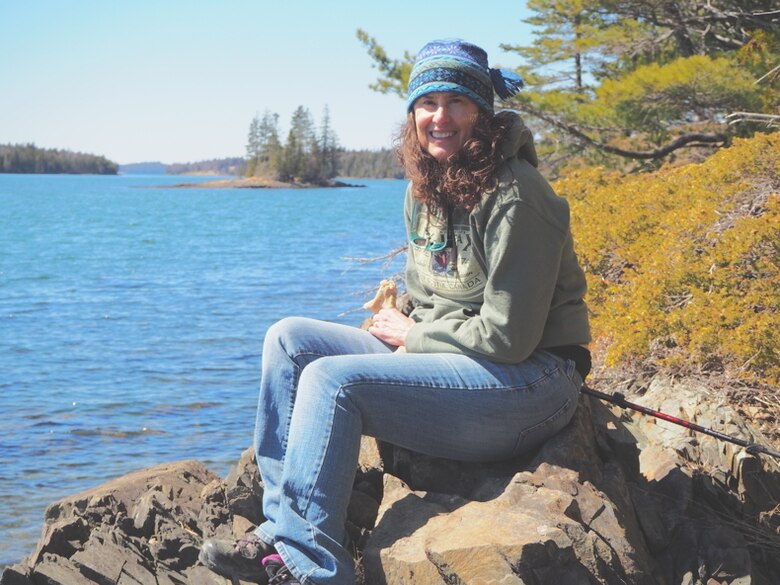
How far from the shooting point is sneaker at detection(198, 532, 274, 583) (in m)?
3.13

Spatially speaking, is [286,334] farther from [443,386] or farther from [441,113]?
[441,113]

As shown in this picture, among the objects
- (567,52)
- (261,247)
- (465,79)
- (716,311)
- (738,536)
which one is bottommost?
(261,247)

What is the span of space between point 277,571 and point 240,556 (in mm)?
155

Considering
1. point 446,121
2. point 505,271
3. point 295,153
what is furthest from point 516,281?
point 295,153

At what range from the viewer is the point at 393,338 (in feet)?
11.9

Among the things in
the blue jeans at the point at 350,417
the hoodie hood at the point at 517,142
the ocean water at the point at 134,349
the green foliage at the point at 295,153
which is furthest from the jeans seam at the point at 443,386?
the green foliage at the point at 295,153

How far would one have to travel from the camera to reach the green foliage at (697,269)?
16.9 feet

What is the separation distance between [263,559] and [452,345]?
0.96 metres

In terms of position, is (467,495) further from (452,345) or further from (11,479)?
(11,479)

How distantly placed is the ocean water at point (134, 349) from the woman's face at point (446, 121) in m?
3.88

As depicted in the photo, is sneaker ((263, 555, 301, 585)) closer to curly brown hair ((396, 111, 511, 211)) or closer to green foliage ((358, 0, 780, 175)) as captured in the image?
curly brown hair ((396, 111, 511, 211))

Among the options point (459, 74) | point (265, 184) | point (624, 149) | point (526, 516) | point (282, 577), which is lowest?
point (265, 184)

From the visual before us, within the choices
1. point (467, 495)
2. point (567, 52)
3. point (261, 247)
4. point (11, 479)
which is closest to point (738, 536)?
point (467, 495)

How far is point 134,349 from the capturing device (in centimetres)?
1317
